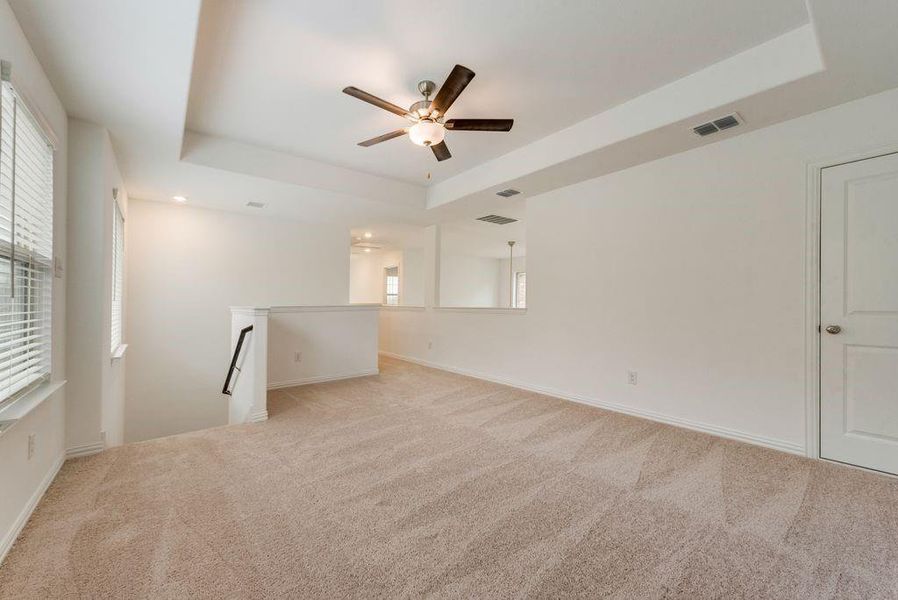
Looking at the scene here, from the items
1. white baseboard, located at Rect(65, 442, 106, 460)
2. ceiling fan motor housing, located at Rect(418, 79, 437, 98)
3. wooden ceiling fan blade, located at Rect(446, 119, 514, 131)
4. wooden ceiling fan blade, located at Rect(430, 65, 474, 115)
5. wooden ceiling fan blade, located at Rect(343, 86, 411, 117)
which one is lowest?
white baseboard, located at Rect(65, 442, 106, 460)

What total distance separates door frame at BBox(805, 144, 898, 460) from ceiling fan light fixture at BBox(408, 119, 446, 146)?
2643mm

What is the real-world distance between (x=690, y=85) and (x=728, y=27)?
46 cm

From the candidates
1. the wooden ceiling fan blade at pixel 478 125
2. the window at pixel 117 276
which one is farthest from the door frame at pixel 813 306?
the window at pixel 117 276

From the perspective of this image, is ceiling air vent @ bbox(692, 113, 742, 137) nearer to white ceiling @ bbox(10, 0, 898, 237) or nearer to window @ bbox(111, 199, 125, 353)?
white ceiling @ bbox(10, 0, 898, 237)

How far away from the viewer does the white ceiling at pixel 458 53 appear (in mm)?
2023

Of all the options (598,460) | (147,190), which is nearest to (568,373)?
(598,460)

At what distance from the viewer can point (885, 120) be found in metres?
2.30

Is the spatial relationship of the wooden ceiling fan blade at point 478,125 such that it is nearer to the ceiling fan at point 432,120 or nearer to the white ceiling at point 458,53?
the ceiling fan at point 432,120

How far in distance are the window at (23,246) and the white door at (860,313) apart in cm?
460

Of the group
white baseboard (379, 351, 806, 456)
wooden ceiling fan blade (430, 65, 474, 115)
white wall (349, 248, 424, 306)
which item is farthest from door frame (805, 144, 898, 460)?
white wall (349, 248, 424, 306)

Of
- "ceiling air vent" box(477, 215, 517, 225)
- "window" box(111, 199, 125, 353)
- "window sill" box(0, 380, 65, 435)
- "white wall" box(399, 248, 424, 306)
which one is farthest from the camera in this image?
"white wall" box(399, 248, 424, 306)

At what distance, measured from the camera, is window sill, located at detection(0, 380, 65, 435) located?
1.53m

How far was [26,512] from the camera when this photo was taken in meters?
1.77

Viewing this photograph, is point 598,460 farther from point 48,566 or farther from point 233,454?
point 48,566
